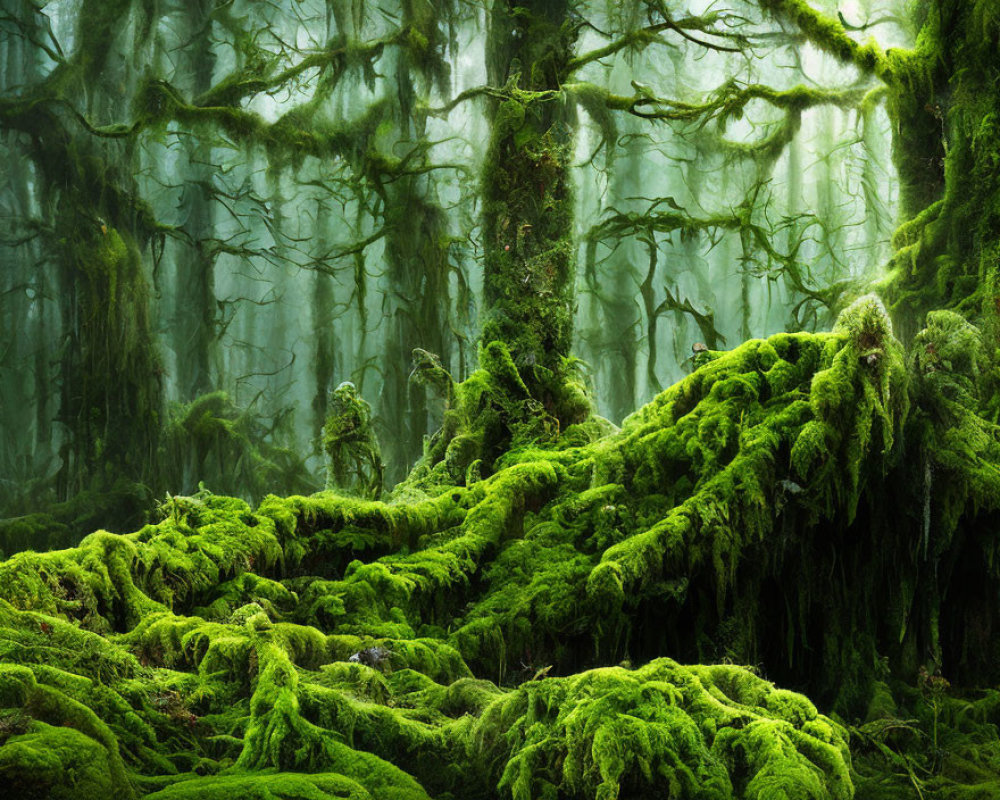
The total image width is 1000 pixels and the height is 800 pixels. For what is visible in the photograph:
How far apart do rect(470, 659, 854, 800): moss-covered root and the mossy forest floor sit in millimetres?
12

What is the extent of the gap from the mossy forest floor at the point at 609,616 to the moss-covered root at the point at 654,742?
1cm

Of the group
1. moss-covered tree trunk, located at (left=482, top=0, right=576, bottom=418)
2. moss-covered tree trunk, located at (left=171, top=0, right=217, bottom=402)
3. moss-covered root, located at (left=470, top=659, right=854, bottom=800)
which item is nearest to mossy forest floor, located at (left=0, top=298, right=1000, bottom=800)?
moss-covered root, located at (left=470, top=659, right=854, bottom=800)

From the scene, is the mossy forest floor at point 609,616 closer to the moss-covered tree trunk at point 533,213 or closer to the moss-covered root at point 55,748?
the moss-covered root at point 55,748

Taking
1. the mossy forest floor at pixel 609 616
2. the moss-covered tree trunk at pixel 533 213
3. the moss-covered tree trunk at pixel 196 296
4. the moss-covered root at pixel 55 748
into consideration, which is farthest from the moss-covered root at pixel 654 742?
the moss-covered tree trunk at pixel 196 296

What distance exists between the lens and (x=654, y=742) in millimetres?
3330

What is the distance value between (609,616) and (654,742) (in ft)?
6.53

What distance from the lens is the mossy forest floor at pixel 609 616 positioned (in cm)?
344

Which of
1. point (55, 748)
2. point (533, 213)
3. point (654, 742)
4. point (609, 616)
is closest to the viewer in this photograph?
point (55, 748)

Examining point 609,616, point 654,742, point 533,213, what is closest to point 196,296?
point 533,213

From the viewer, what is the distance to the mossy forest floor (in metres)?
3.44

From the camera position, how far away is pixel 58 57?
40.6ft

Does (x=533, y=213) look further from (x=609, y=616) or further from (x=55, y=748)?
(x=55, y=748)

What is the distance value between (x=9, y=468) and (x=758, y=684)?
40.3 ft

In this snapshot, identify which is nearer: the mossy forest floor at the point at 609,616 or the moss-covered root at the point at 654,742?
the moss-covered root at the point at 654,742
